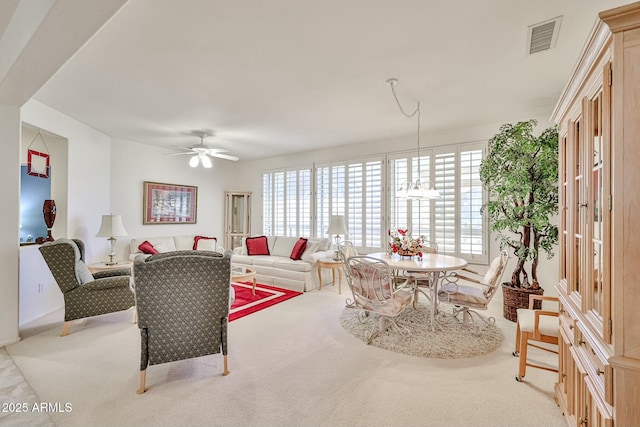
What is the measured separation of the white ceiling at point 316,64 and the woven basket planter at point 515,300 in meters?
2.35

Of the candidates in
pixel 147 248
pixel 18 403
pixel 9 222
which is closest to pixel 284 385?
pixel 18 403

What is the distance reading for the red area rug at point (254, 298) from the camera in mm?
4014

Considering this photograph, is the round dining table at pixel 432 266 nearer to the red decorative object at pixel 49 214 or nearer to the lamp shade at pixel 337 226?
the lamp shade at pixel 337 226

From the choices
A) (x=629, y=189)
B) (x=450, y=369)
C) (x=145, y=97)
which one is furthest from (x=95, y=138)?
(x=629, y=189)

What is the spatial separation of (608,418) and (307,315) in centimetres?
307

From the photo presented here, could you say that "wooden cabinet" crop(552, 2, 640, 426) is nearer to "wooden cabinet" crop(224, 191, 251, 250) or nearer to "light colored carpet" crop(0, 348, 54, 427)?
"light colored carpet" crop(0, 348, 54, 427)

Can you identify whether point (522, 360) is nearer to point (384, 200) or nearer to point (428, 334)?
point (428, 334)

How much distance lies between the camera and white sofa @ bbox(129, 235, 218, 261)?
5.52 meters

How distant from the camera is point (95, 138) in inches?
195

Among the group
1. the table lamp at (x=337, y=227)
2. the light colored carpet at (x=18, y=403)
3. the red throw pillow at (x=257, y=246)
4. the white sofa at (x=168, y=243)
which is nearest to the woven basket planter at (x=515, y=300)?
the table lamp at (x=337, y=227)

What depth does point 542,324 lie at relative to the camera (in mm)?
2277

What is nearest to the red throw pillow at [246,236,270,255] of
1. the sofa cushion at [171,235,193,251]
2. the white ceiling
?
the sofa cushion at [171,235,193,251]

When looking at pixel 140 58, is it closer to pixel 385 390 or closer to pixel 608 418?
pixel 385 390

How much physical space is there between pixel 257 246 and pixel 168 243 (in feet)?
5.88
